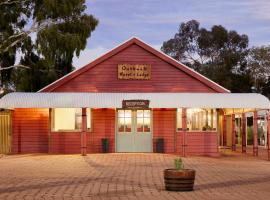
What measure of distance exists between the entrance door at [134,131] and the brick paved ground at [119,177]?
1958 millimetres

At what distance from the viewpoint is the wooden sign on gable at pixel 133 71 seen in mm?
28938

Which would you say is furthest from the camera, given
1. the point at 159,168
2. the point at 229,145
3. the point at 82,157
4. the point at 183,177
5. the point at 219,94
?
the point at 229,145

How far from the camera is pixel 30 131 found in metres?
28.6

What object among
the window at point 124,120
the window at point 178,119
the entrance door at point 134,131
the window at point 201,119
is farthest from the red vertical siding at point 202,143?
the window at point 124,120

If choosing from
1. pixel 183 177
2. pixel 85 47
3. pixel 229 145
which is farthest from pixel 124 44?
pixel 183 177

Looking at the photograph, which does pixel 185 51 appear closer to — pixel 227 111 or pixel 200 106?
pixel 227 111

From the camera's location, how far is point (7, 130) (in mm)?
28797

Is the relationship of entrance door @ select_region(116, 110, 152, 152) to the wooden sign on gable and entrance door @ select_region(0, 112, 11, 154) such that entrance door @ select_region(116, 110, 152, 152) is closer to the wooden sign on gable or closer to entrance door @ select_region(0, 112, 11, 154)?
the wooden sign on gable

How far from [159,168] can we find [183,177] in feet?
22.1

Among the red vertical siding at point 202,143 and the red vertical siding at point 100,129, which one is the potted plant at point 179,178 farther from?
the red vertical siding at point 100,129

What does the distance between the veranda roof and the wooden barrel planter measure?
12779 millimetres

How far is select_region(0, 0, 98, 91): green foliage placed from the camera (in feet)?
103

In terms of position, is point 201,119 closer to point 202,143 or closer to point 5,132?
point 202,143

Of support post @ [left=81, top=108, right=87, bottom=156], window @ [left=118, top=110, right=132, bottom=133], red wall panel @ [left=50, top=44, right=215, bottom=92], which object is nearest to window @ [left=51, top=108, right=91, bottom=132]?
red wall panel @ [left=50, top=44, right=215, bottom=92]
